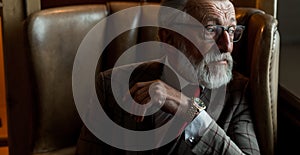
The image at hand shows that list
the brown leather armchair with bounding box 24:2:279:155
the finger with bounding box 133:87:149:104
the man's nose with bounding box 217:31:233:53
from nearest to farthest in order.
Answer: the finger with bounding box 133:87:149:104 < the man's nose with bounding box 217:31:233:53 < the brown leather armchair with bounding box 24:2:279:155

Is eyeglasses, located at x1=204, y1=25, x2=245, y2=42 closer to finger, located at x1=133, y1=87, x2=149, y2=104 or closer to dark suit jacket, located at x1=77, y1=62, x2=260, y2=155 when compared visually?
dark suit jacket, located at x1=77, y1=62, x2=260, y2=155

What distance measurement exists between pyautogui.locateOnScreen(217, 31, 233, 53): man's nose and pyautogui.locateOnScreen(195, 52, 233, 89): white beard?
2 cm

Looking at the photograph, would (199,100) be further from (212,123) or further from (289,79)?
(289,79)

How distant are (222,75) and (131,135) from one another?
32 centimetres

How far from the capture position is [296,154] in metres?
1.69

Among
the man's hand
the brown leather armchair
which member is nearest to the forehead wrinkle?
the brown leather armchair

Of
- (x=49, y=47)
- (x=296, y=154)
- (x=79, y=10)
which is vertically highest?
(x=79, y=10)

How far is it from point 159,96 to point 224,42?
26 cm

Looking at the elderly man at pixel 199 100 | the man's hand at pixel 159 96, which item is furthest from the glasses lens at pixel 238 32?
the man's hand at pixel 159 96

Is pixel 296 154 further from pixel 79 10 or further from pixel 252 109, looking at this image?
pixel 79 10

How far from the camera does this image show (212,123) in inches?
49.4

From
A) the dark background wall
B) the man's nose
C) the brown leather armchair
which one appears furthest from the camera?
the dark background wall

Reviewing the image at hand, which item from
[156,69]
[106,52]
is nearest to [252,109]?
[156,69]

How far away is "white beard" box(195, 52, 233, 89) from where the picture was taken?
133 centimetres
